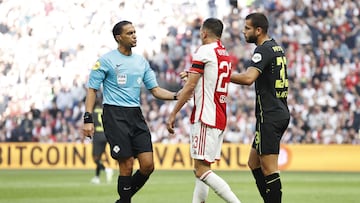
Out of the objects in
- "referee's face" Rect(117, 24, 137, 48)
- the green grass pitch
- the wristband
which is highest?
"referee's face" Rect(117, 24, 137, 48)

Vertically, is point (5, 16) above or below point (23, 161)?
above

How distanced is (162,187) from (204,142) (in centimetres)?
871

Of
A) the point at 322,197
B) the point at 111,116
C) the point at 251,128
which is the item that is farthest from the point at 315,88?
the point at 111,116

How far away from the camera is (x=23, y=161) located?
2692 cm

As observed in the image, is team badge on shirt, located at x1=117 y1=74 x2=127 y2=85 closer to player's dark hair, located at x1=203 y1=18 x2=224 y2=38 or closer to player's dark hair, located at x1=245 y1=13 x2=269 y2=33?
player's dark hair, located at x1=203 y1=18 x2=224 y2=38

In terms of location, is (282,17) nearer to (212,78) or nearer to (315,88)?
(315,88)

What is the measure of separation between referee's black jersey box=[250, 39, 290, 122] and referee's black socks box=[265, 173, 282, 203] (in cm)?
67

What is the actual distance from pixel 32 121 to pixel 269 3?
8854mm

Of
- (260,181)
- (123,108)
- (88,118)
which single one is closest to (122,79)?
(123,108)

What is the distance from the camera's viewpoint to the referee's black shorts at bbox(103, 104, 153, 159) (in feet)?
36.0

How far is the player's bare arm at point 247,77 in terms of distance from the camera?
9.95 m

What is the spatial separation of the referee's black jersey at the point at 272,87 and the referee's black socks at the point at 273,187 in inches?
26.3

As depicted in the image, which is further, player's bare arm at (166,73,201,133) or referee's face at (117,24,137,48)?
referee's face at (117,24,137,48)

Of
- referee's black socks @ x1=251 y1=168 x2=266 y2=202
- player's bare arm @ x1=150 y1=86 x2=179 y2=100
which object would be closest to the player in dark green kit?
referee's black socks @ x1=251 y1=168 x2=266 y2=202
